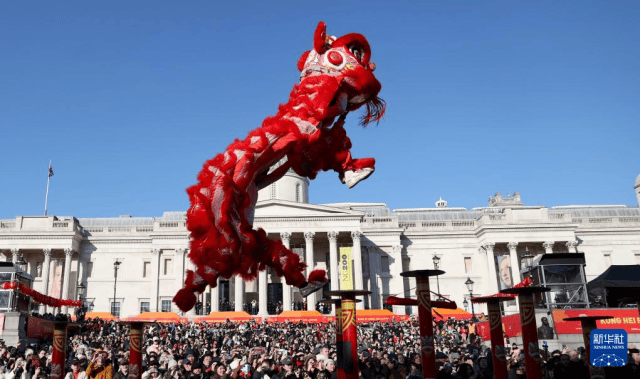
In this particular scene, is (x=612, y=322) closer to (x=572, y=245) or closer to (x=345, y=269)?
(x=345, y=269)

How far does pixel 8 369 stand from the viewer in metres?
13.4

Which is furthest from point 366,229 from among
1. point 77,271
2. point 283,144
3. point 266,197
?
point 283,144

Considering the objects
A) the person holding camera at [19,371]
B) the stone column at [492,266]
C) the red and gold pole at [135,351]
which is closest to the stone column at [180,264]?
the stone column at [492,266]

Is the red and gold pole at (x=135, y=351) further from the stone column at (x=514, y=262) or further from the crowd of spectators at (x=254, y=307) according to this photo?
the stone column at (x=514, y=262)

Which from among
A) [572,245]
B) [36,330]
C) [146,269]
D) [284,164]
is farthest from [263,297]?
[284,164]

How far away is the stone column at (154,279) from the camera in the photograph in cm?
5270

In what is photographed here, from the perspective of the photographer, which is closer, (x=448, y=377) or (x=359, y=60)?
(x=359, y=60)

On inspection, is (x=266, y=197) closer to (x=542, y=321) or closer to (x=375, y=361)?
(x=542, y=321)

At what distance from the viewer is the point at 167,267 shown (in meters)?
54.8

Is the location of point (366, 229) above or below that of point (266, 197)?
below

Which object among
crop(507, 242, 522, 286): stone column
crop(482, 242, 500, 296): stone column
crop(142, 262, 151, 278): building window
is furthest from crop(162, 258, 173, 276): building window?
crop(507, 242, 522, 286): stone column

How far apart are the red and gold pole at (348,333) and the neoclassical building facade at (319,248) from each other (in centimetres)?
4289

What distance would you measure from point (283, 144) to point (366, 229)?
5260cm

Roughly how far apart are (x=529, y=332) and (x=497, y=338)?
3.50 feet
